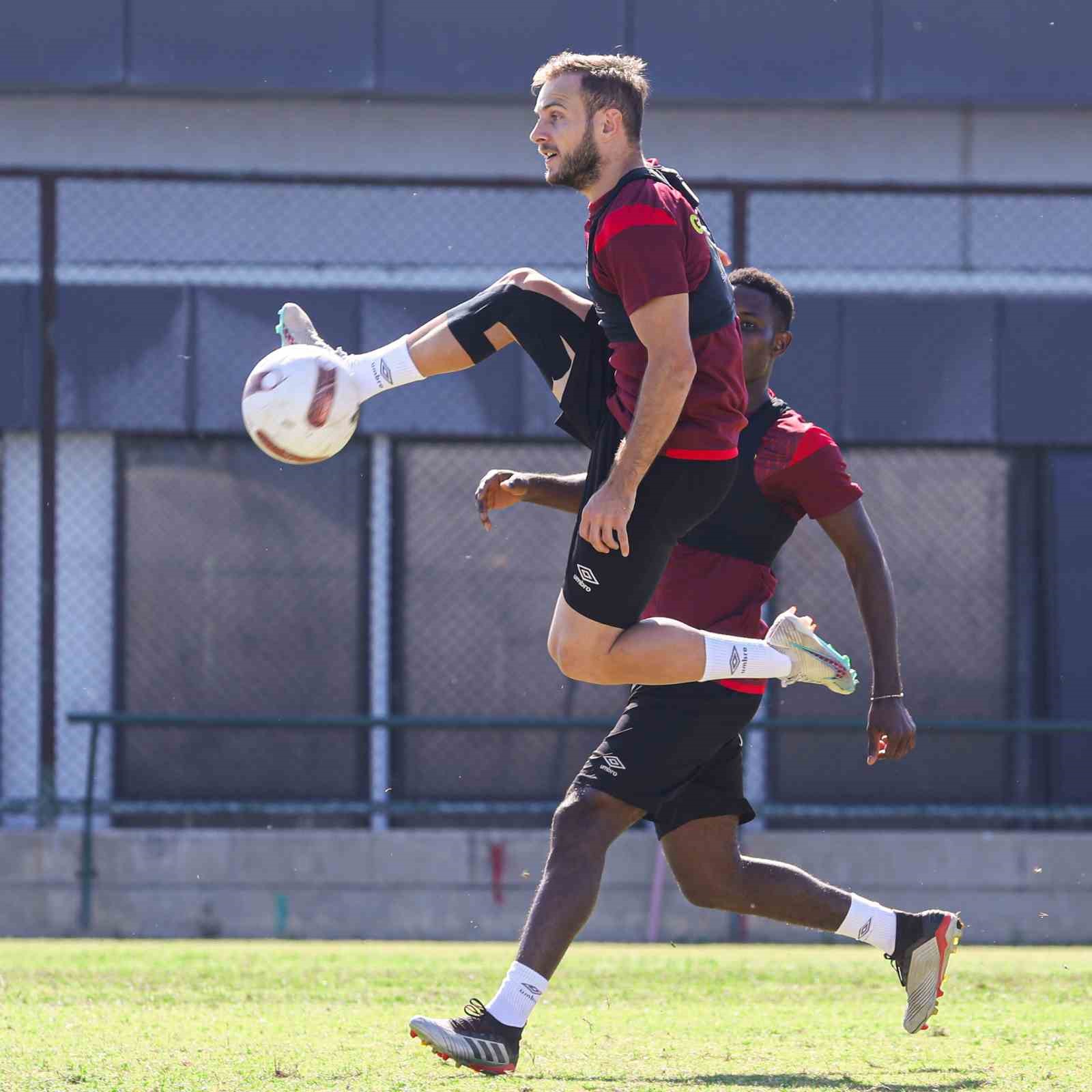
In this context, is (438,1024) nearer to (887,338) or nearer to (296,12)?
(887,338)

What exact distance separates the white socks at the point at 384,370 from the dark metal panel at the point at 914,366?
25.4ft

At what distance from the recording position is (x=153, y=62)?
46.5ft

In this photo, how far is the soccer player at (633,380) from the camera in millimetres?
4352

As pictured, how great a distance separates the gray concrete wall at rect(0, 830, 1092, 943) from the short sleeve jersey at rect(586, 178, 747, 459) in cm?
567

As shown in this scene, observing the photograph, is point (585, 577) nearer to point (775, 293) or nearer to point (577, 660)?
point (577, 660)

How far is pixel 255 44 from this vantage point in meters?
14.3

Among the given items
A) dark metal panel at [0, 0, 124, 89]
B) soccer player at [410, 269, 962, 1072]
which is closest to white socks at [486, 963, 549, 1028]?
soccer player at [410, 269, 962, 1072]

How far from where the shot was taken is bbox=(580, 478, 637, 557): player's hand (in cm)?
439

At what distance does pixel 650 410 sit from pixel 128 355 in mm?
8531

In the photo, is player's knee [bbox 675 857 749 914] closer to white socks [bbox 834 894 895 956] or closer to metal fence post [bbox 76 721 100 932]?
white socks [bbox 834 894 895 956]

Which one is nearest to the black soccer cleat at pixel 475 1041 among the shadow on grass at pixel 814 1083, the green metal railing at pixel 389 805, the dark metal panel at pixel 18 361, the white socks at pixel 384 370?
the shadow on grass at pixel 814 1083

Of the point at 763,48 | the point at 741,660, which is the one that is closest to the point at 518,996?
the point at 741,660

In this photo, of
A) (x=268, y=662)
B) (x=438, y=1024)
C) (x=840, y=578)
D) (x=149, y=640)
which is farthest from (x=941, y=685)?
(x=438, y=1024)

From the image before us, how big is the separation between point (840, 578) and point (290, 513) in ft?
12.5
